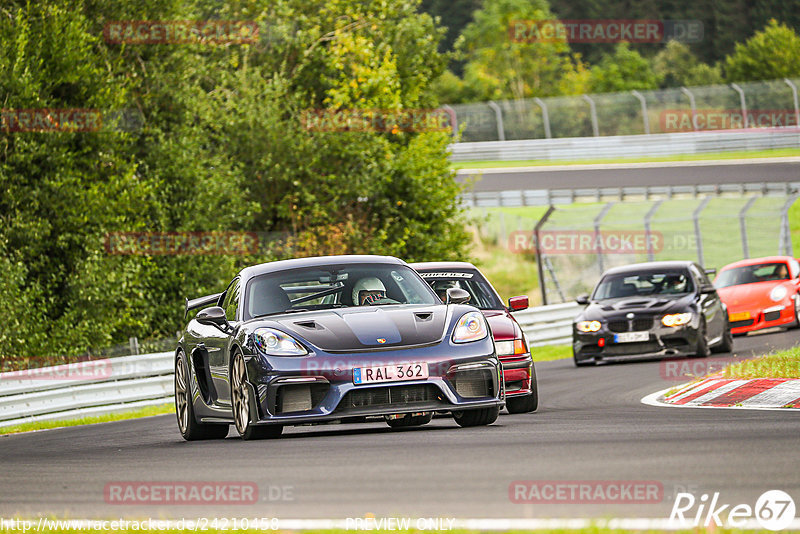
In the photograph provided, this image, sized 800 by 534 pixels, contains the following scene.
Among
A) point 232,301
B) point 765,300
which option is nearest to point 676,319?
point 765,300

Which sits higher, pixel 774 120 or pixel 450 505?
pixel 450 505

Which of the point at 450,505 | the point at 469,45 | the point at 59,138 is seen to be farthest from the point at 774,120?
the point at 450,505

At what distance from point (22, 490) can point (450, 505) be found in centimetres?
302

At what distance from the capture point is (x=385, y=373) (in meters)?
9.12

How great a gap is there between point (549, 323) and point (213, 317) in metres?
16.7

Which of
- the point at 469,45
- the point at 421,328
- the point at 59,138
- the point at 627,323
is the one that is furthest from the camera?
the point at 469,45

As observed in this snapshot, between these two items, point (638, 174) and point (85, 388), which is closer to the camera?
point (85, 388)

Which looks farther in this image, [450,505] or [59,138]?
A: [59,138]

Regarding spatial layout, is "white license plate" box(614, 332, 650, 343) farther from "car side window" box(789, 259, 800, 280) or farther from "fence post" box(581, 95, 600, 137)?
"fence post" box(581, 95, 600, 137)

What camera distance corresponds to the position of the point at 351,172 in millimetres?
33406

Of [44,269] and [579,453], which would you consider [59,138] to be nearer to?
[44,269]

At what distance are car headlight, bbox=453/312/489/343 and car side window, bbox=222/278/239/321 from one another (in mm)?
1958

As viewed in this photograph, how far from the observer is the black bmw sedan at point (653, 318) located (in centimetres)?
1822

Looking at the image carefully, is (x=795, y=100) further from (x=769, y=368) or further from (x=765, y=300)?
(x=769, y=368)
